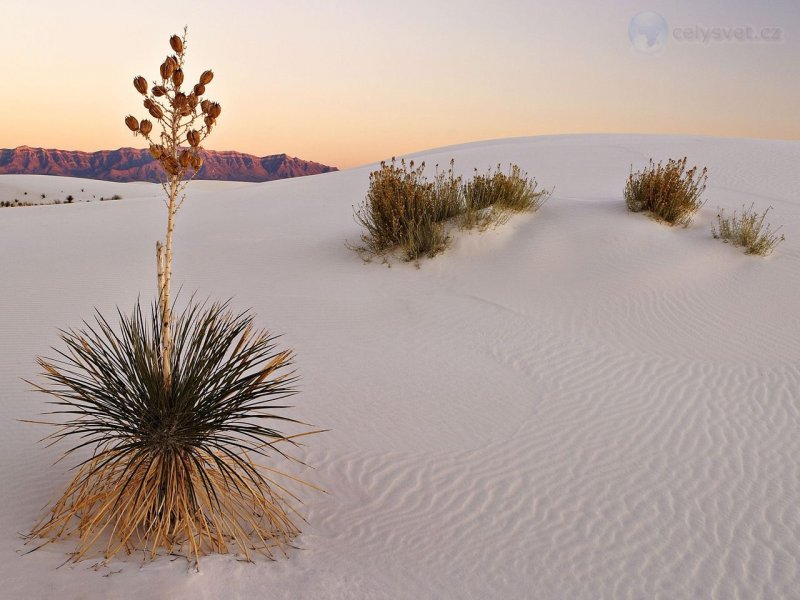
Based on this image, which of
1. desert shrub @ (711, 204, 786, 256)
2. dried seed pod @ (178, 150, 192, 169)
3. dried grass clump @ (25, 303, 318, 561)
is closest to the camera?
dried seed pod @ (178, 150, 192, 169)

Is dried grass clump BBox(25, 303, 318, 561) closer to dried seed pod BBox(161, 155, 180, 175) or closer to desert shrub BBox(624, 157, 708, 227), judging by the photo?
dried seed pod BBox(161, 155, 180, 175)

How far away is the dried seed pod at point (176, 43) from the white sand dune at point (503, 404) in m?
2.58

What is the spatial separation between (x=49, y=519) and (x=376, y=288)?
6324mm

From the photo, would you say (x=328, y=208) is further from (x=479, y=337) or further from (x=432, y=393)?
(x=432, y=393)

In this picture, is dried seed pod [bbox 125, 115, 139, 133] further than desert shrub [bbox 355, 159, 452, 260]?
No

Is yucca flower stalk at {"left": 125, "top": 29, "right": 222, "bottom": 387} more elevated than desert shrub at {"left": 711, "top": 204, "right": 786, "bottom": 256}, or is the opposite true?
yucca flower stalk at {"left": 125, "top": 29, "right": 222, "bottom": 387}

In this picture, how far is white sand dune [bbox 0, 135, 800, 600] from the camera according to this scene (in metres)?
3.57

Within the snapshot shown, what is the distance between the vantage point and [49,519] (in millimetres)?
3674

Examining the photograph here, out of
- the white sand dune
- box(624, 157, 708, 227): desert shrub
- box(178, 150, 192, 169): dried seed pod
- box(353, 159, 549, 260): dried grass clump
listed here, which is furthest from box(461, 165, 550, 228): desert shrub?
box(178, 150, 192, 169): dried seed pod

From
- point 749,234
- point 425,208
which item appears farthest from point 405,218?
point 749,234

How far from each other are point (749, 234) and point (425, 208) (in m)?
5.20

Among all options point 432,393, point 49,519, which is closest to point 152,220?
point 432,393

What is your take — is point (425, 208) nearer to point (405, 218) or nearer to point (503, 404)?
point (405, 218)

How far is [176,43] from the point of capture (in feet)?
9.78
